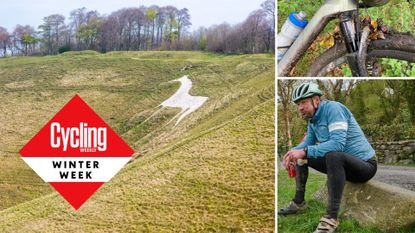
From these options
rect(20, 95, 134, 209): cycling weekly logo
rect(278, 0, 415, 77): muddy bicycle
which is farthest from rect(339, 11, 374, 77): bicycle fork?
rect(20, 95, 134, 209): cycling weekly logo

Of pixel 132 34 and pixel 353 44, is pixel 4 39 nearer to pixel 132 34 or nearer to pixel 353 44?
pixel 132 34

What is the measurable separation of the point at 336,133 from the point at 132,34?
2262 millimetres

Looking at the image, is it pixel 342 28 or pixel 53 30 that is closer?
pixel 342 28

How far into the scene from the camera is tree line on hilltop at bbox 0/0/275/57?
538cm

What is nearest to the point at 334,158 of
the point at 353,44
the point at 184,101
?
the point at 353,44

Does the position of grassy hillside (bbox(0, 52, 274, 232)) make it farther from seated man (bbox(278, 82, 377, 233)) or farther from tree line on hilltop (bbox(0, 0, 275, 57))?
seated man (bbox(278, 82, 377, 233))

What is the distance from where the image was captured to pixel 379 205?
4.49 m

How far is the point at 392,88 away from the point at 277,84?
97cm

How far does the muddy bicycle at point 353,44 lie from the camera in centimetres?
488

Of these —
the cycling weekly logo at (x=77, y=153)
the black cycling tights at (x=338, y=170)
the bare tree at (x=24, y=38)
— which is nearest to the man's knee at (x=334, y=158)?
the black cycling tights at (x=338, y=170)

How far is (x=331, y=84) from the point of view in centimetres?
488

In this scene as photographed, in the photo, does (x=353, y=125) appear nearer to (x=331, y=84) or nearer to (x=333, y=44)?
(x=331, y=84)

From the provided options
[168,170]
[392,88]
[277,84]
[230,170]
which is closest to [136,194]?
[168,170]

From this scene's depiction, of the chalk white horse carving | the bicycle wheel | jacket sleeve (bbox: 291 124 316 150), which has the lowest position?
jacket sleeve (bbox: 291 124 316 150)
